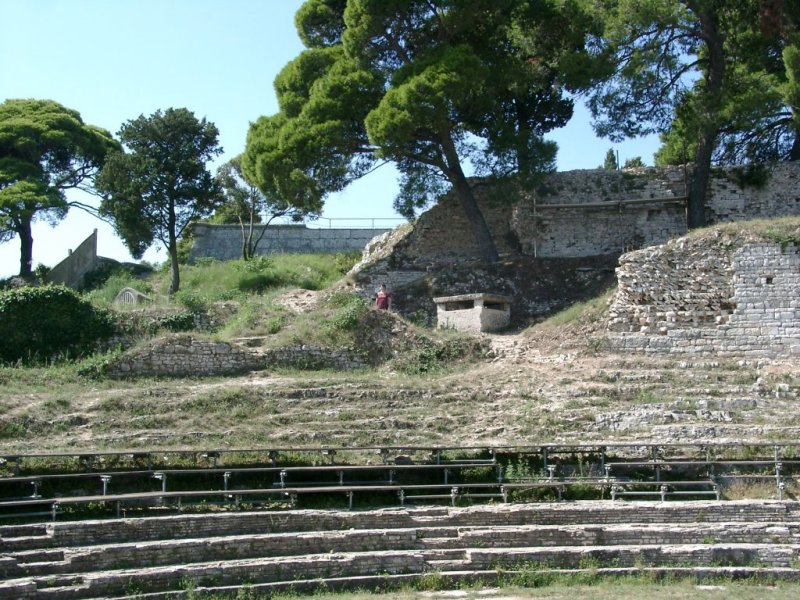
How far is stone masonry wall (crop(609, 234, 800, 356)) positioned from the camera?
62.3ft

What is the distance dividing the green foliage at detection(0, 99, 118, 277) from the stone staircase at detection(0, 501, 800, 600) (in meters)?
16.7

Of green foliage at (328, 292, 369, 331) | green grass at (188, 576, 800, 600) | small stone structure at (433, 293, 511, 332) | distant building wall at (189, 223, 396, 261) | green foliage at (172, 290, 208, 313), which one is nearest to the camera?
green grass at (188, 576, 800, 600)

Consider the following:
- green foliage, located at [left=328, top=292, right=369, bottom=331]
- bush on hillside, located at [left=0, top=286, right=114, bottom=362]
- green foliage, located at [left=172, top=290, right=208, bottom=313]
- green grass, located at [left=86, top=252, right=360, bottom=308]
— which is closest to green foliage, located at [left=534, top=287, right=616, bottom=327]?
green foliage, located at [left=328, top=292, right=369, bottom=331]

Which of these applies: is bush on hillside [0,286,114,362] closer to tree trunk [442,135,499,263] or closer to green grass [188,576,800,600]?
tree trunk [442,135,499,263]

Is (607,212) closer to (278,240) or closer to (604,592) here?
(278,240)

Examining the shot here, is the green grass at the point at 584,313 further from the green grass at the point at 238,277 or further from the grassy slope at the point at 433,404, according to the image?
the green grass at the point at 238,277

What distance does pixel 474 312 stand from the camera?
20.9m

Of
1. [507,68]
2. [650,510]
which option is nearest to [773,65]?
[507,68]

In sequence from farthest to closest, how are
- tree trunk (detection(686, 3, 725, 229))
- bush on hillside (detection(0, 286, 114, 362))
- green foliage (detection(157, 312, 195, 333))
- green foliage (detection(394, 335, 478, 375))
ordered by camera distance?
tree trunk (detection(686, 3, 725, 229))
green foliage (detection(157, 312, 195, 333))
bush on hillside (detection(0, 286, 114, 362))
green foliage (detection(394, 335, 478, 375))

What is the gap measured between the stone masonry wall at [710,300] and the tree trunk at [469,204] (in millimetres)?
4315

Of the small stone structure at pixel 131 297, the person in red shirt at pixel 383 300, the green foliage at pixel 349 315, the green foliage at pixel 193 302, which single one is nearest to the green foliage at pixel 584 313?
the person in red shirt at pixel 383 300

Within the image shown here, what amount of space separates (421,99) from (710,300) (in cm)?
763

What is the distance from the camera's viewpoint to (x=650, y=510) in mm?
13555

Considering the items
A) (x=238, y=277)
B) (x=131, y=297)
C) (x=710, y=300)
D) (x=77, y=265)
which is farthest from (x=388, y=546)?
(x=77, y=265)
